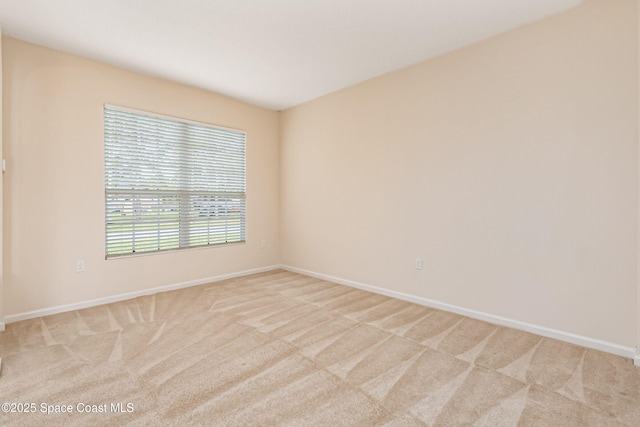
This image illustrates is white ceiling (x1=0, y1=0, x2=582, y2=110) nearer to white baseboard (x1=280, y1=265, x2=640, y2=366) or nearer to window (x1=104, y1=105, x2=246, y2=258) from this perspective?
window (x1=104, y1=105, x2=246, y2=258)

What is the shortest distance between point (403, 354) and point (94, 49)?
155 inches

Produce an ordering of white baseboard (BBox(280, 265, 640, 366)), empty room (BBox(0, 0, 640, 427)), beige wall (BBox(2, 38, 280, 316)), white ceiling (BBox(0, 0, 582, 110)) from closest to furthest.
Result: 1. empty room (BBox(0, 0, 640, 427))
2. white baseboard (BBox(280, 265, 640, 366))
3. white ceiling (BBox(0, 0, 582, 110))
4. beige wall (BBox(2, 38, 280, 316))

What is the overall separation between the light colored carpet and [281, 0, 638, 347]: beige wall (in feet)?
1.36

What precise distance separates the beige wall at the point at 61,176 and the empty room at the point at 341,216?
19 millimetres

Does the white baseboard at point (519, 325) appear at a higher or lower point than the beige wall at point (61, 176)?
lower

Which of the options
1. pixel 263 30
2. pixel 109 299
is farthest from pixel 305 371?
pixel 263 30

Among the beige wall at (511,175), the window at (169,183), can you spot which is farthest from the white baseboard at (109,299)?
the beige wall at (511,175)

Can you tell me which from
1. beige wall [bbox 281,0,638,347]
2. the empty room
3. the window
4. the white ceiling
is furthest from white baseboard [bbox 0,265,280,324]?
the white ceiling

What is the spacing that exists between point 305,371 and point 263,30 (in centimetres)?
276

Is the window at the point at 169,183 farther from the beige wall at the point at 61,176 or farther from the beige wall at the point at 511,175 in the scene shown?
the beige wall at the point at 511,175

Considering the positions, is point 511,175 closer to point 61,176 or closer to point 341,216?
point 341,216

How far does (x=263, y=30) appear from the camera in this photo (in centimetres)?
278

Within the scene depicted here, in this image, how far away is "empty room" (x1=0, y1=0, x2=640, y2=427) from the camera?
195 centimetres

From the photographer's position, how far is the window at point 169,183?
11.8 feet
